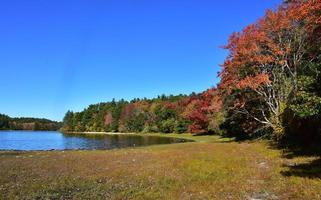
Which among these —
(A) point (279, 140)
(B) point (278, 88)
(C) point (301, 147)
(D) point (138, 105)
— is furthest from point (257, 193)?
(D) point (138, 105)

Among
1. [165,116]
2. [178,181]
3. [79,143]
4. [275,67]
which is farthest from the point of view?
[165,116]

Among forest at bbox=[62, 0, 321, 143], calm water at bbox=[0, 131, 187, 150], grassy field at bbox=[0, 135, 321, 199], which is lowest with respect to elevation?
grassy field at bbox=[0, 135, 321, 199]

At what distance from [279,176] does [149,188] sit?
650 centimetres

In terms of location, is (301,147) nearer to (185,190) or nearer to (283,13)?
A: (283,13)

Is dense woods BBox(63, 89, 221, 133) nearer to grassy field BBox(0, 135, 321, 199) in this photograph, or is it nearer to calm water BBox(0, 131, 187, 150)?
calm water BBox(0, 131, 187, 150)

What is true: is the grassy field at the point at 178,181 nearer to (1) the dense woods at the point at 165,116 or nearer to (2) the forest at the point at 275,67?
(2) the forest at the point at 275,67

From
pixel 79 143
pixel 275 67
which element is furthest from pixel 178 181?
pixel 79 143

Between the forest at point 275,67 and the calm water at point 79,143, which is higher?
the forest at point 275,67

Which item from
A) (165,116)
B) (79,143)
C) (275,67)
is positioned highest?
(165,116)

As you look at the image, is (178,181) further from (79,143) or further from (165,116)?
(165,116)

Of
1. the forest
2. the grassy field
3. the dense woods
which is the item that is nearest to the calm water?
the dense woods

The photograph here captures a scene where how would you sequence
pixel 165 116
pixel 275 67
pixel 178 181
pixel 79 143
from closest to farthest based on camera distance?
pixel 178 181 < pixel 275 67 < pixel 79 143 < pixel 165 116

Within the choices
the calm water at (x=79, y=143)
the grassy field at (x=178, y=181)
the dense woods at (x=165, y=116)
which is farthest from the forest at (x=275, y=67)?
the dense woods at (x=165, y=116)

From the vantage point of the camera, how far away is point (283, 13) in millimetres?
39312
